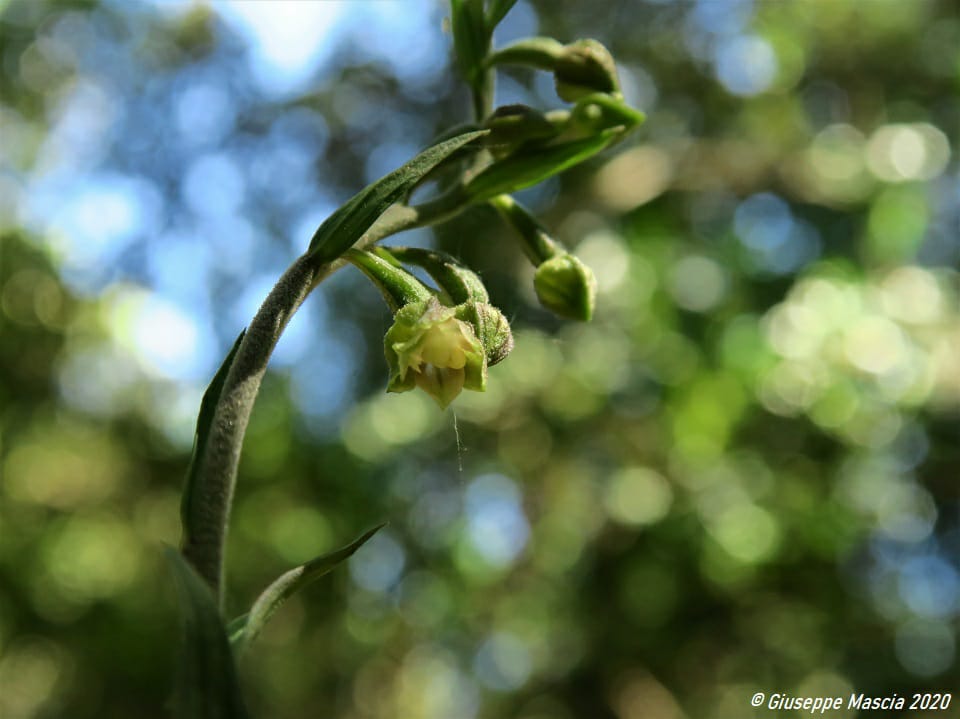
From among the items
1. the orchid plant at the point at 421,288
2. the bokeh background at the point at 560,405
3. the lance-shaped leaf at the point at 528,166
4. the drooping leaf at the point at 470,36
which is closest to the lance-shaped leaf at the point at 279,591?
the orchid plant at the point at 421,288

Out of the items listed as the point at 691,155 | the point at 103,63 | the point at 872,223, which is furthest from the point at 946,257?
the point at 103,63

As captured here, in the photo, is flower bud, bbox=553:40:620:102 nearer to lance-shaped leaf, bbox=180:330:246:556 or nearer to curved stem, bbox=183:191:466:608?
curved stem, bbox=183:191:466:608

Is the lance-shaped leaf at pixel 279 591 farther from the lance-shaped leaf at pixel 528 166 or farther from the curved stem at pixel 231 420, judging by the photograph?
the lance-shaped leaf at pixel 528 166

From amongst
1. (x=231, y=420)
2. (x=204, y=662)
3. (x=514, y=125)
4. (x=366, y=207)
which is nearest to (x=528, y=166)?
(x=514, y=125)

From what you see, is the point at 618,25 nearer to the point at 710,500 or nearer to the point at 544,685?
the point at 710,500

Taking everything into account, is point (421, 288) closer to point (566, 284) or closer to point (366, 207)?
point (366, 207)

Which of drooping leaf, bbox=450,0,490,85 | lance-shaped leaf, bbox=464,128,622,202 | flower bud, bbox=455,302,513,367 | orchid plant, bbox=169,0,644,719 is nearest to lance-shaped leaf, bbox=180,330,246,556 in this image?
orchid plant, bbox=169,0,644,719

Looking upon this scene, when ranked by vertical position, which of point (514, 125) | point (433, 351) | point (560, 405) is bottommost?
point (560, 405)
